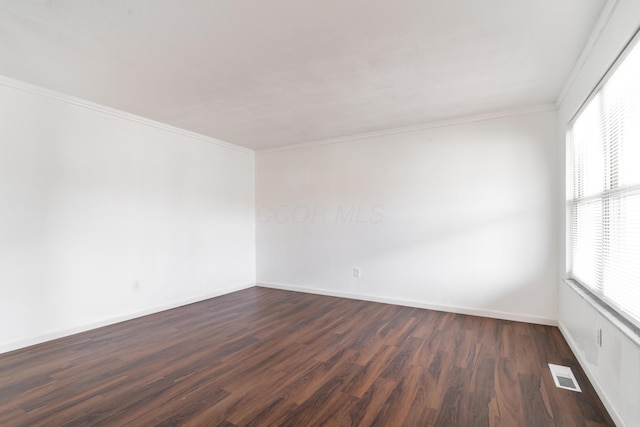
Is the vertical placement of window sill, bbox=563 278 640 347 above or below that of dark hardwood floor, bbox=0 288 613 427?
above

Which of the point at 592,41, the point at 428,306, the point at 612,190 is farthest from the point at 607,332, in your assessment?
the point at 428,306

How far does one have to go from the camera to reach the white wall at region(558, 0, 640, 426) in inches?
62.2

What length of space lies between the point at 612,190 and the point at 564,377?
146cm

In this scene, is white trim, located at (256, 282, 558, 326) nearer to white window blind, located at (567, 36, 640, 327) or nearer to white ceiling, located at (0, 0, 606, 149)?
white window blind, located at (567, 36, 640, 327)

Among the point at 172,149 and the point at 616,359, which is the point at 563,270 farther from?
the point at 172,149

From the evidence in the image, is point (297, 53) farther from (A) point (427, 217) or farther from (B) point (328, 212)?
(B) point (328, 212)

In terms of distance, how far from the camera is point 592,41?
6.86 ft

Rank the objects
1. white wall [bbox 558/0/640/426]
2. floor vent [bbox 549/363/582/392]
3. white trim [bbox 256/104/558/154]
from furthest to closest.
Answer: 1. white trim [bbox 256/104/558/154]
2. floor vent [bbox 549/363/582/392]
3. white wall [bbox 558/0/640/426]

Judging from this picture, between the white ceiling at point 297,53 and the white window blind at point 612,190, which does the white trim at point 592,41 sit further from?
the white window blind at point 612,190

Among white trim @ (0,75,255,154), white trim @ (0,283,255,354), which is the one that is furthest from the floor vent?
white trim @ (0,75,255,154)

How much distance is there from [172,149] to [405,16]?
11.6 feet

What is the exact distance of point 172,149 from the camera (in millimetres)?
4191

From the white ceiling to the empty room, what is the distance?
21 millimetres

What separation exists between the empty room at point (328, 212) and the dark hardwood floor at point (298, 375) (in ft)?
0.07
